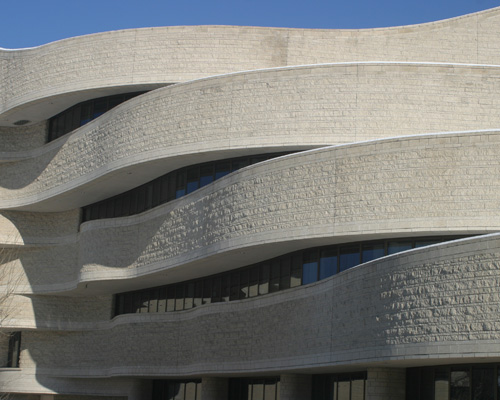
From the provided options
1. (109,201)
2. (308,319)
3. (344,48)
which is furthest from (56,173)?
(308,319)

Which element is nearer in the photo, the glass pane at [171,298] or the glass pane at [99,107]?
the glass pane at [171,298]

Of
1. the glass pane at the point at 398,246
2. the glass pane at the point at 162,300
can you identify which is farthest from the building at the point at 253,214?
the glass pane at the point at 162,300

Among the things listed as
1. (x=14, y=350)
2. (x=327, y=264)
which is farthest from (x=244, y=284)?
(x=14, y=350)

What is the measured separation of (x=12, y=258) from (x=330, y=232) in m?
19.9

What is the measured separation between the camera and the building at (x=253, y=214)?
21672 mm

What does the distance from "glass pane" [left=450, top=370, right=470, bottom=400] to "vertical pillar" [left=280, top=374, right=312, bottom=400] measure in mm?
6669

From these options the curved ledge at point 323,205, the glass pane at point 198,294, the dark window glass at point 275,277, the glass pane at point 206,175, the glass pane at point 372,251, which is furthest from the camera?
the glass pane at point 198,294

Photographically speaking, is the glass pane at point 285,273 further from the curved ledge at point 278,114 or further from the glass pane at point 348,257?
Answer: the curved ledge at point 278,114

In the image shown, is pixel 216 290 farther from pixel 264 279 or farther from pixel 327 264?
pixel 327 264

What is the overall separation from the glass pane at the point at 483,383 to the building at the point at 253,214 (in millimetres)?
72

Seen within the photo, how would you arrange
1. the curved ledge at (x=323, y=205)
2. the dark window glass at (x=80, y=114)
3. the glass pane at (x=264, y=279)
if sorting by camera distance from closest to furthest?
the curved ledge at (x=323, y=205), the glass pane at (x=264, y=279), the dark window glass at (x=80, y=114)

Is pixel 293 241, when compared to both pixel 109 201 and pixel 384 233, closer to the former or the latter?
pixel 384 233

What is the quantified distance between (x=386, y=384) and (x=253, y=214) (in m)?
6.57

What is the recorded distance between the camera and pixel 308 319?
24.7 m
